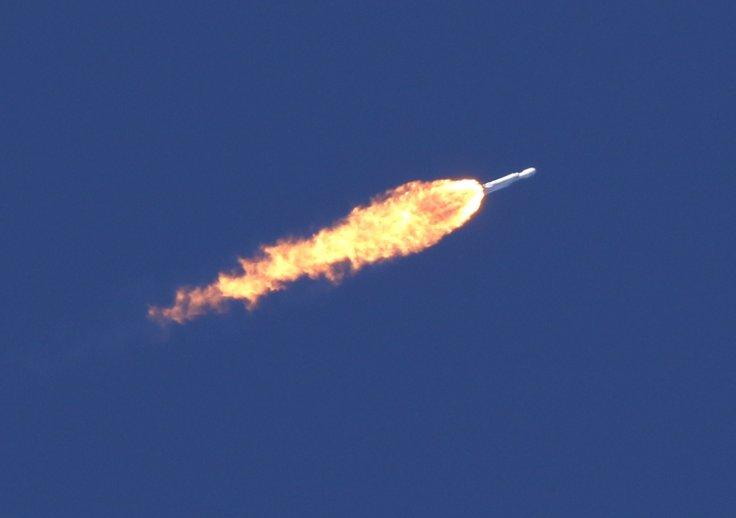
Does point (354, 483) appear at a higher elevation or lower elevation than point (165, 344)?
lower

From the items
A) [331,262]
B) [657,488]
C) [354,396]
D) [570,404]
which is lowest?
[657,488]

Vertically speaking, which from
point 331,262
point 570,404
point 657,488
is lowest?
point 657,488

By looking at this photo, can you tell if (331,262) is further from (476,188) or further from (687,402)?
(687,402)

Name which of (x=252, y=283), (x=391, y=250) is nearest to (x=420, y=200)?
(x=391, y=250)

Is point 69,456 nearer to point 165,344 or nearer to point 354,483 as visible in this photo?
point 165,344

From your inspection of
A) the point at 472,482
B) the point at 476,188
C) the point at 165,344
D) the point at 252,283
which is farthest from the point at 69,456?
the point at 476,188

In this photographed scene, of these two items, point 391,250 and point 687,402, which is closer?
point 391,250
